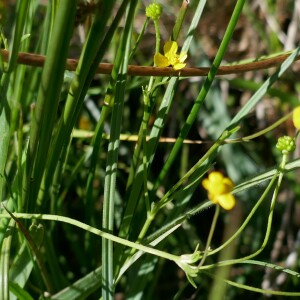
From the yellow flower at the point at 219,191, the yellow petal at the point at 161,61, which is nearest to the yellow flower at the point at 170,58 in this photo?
the yellow petal at the point at 161,61

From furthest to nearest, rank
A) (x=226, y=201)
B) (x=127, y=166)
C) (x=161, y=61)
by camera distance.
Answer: (x=127, y=166) → (x=161, y=61) → (x=226, y=201)

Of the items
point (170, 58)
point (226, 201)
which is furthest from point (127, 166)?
point (226, 201)

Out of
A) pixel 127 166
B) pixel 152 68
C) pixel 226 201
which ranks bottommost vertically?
pixel 127 166

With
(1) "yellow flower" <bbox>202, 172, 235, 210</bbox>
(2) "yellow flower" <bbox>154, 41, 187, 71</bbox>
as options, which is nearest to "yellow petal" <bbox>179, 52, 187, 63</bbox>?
(2) "yellow flower" <bbox>154, 41, 187, 71</bbox>

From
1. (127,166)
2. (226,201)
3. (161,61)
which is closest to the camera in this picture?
(226,201)

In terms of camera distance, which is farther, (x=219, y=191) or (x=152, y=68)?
(x=152, y=68)

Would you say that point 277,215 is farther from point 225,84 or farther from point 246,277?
point 225,84

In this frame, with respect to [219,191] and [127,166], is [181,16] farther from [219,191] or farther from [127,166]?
[127,166]

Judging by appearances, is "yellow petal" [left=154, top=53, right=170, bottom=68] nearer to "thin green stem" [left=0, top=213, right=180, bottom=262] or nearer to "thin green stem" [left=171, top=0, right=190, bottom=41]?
"thin green stem" [left=171, top=0, right=190, bottom=41]
